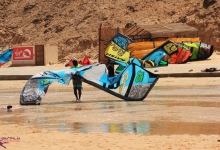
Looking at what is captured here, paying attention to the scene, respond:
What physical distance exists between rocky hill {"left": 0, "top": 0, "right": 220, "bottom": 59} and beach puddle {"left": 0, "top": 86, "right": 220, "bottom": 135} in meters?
27.1

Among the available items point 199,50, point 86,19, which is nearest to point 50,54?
point 199,50

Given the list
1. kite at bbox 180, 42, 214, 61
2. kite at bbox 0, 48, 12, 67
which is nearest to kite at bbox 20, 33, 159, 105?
kite at bbox 180, 42, 214, 61

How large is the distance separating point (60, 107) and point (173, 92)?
18.0ft

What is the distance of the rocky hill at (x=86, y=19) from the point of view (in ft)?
153

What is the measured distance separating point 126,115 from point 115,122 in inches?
47.1

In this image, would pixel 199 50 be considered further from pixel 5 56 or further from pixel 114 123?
pixel 114 123

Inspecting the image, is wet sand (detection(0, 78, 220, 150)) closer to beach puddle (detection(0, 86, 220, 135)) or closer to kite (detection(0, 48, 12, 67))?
beach puddle (detection(0, 86, 220, 135))

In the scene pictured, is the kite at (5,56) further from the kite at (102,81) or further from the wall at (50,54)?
the kite at (102,81)

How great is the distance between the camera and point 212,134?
10320 mm

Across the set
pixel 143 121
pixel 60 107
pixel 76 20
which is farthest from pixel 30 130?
pixel 76 20

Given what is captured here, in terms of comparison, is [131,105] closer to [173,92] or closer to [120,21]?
[173,92]

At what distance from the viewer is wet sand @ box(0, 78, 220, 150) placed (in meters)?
9.50

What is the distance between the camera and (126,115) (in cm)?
1359

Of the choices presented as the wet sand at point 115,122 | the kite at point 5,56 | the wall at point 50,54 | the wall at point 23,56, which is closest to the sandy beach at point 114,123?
the wet sand at point 115,122
